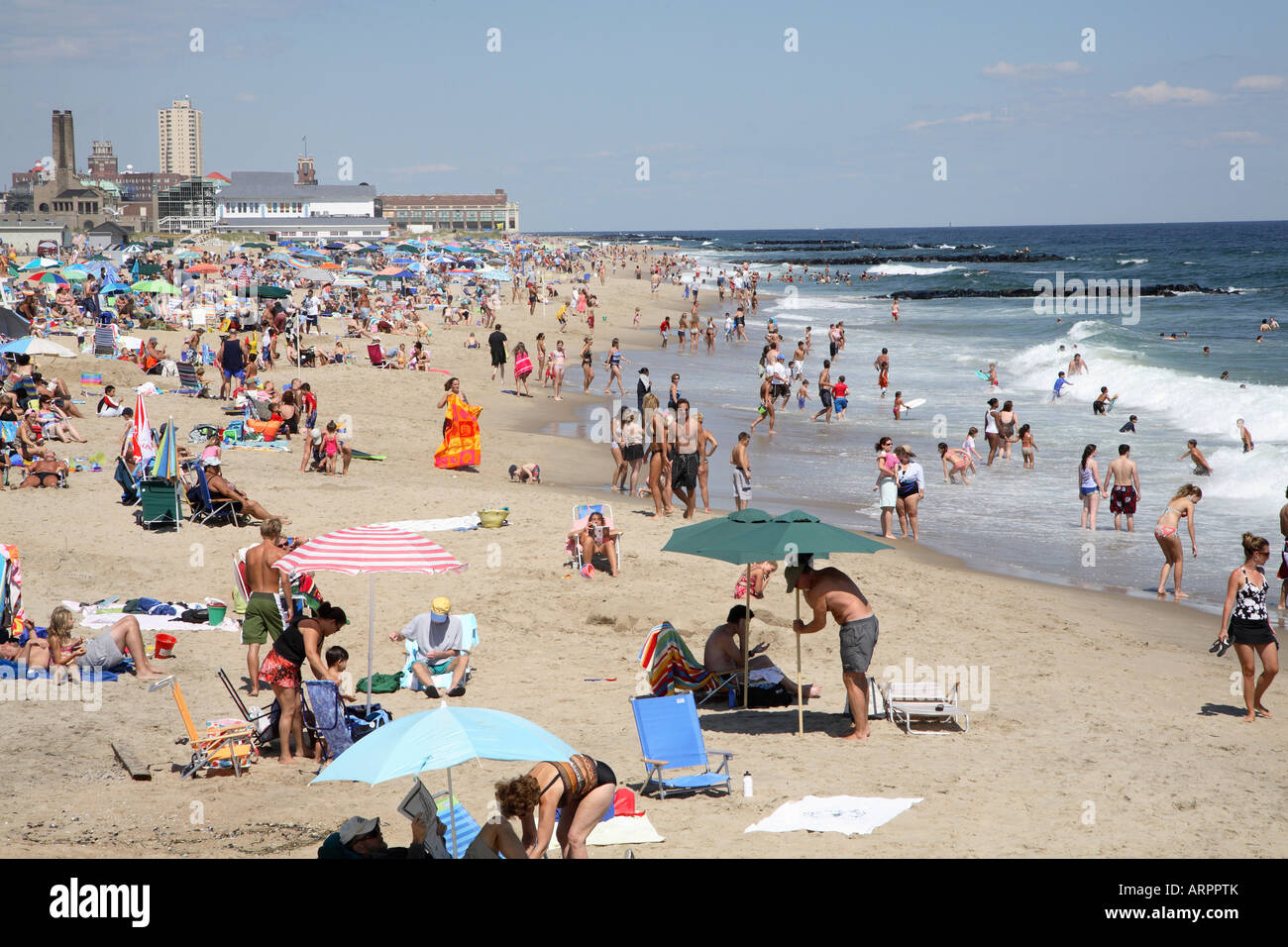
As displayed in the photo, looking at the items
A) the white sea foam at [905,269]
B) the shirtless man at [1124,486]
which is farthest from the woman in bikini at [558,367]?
the white sea foam at [905,269]

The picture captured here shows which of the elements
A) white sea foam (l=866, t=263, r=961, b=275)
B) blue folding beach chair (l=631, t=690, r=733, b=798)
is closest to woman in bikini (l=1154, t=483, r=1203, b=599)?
blue folding beach chair (l=631, t=690, r=733, b=798)

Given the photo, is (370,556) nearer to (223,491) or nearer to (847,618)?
(847,618)

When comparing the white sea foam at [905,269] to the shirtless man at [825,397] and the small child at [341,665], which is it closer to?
the shirtless man at [825,397]

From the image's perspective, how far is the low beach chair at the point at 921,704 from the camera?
7848 mm

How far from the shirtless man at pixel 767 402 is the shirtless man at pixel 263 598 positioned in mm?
13903

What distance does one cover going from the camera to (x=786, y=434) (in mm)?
21562

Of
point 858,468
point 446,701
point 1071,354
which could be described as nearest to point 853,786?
point 446,701

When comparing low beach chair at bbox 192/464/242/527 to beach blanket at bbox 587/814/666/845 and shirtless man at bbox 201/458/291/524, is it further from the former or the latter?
beach blanket at bbox 587/814/666/845

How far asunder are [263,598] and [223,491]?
14.9ft

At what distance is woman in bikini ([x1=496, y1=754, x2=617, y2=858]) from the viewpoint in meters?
5.24

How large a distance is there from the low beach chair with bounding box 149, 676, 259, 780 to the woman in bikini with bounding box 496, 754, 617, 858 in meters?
2.52
